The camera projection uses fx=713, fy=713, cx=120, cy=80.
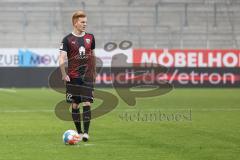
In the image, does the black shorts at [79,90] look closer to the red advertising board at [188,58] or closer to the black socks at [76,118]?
the black socks at [76,118]

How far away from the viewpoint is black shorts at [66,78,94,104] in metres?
12.2

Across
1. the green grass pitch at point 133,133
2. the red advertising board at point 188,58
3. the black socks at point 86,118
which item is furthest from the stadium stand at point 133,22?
the black socks at point 86,118

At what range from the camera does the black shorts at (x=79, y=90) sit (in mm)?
12242

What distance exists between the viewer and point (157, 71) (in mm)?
34469

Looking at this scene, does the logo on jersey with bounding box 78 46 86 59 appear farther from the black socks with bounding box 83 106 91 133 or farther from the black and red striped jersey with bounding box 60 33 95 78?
the black socks with bounding box 83 106 91 133

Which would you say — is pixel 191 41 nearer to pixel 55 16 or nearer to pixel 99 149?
pixel 55 16

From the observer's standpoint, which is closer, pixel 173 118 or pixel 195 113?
pixel 173 118

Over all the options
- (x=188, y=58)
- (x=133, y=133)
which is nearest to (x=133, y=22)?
(x=188, y=58)

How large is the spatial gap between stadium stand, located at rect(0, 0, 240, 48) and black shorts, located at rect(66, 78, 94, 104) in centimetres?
2388

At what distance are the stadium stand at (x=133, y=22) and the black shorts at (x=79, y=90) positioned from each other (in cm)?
2388

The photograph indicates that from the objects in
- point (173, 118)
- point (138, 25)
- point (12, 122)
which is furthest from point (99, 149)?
point (138, 25)

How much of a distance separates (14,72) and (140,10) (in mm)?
7925

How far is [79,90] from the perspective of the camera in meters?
12.3

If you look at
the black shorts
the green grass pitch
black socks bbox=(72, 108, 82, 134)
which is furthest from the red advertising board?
the black shorts
